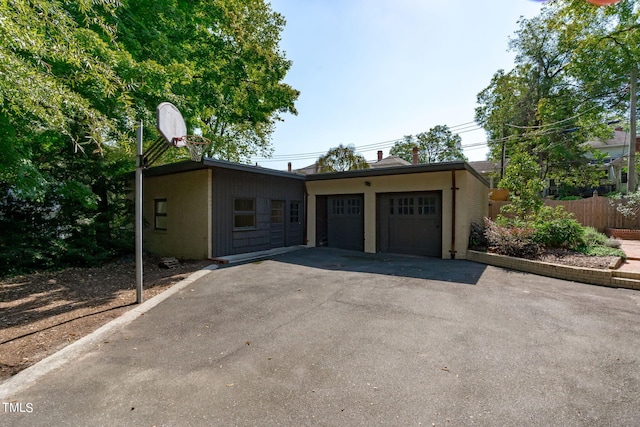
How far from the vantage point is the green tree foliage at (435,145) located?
35.5m

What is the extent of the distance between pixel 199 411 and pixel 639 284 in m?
7.23

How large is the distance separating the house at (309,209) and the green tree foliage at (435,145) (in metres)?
26.7

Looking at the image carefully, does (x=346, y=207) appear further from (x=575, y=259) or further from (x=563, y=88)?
(x=563, y=88)

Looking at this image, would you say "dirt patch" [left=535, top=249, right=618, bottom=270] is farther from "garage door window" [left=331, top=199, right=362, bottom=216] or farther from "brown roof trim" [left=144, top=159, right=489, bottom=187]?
"garage door window" [left=331, top=199, right=362, bottom=216]

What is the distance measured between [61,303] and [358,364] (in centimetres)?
495

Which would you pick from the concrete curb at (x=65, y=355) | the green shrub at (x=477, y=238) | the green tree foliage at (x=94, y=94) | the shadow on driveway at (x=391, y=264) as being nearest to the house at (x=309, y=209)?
the green shrub at (x=477, y=238)

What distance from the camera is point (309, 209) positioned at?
11250 mm

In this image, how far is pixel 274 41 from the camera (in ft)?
46.1

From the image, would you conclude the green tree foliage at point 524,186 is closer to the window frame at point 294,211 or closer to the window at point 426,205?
the window at point 426,205

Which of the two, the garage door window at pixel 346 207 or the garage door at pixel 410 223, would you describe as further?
the garage door window at pixel 346 207

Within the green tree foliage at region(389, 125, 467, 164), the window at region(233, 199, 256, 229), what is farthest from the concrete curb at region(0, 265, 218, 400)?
the green tree foliage at region(389, 125, 467, 164)

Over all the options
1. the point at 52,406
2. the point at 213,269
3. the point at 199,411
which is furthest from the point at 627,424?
the point at 213,269

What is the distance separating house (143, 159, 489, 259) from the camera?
840 centimetres

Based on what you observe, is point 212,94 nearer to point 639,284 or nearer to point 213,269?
point 213,269
